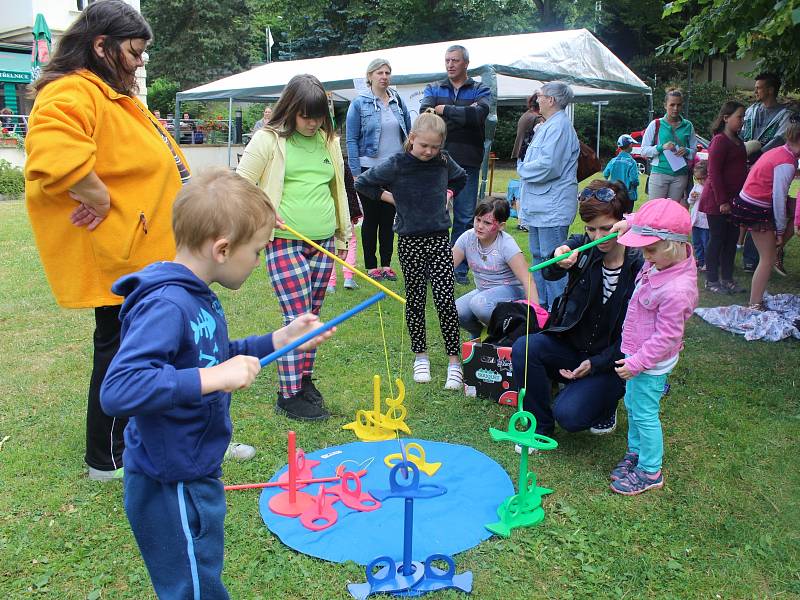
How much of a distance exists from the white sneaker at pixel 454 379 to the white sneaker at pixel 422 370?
0.14 meters

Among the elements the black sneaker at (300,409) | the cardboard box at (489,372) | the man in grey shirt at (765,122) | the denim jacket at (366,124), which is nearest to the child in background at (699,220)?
the man in grey shirt at (765,122)

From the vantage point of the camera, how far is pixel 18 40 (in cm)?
2505

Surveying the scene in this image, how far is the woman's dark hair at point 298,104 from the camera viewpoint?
3.55 m

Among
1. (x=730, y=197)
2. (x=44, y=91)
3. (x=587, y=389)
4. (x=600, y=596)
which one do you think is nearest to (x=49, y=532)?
(x=44, y=91)

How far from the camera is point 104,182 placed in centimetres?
271

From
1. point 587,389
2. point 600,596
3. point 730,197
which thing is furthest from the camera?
point 730,197

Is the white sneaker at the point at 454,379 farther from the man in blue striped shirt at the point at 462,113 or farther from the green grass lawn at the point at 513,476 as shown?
the man in blue striped shirt at the point at 462,113

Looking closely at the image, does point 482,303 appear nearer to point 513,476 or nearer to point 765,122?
point 513,476

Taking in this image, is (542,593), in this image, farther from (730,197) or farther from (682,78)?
(682,78)

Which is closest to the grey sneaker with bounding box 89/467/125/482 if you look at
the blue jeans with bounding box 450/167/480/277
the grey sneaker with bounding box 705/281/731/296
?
the blue jeans with bounding box 450/167/480/277

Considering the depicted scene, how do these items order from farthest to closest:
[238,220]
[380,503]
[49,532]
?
[380,503] < [49,532] < [238,220]

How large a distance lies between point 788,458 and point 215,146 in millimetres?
21619

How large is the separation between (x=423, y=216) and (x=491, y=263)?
0.62 m

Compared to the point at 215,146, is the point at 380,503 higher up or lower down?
lower down
